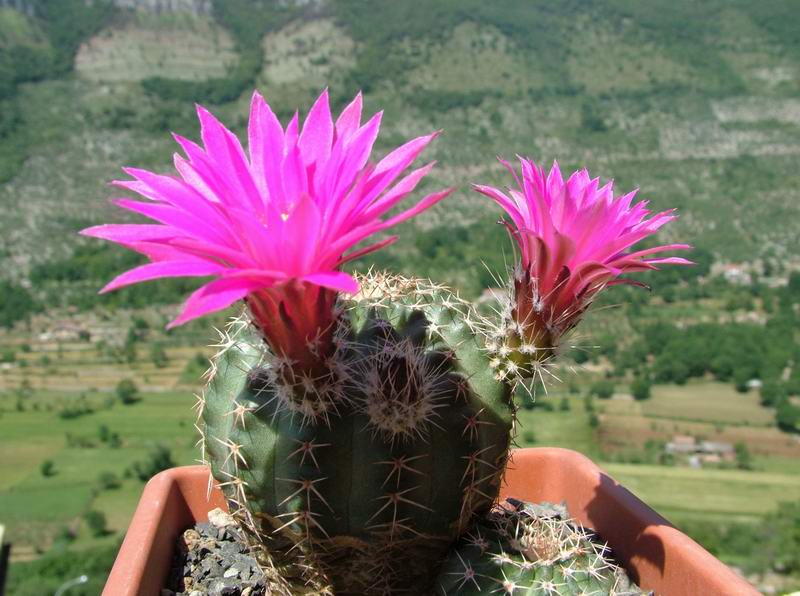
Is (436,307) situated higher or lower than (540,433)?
higher

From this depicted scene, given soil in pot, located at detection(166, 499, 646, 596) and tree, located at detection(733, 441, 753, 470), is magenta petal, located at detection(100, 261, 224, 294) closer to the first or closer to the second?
soil in pot, located at detection(166, 499, 646, 596)

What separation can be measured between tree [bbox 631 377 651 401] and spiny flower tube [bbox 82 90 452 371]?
25.2 meters

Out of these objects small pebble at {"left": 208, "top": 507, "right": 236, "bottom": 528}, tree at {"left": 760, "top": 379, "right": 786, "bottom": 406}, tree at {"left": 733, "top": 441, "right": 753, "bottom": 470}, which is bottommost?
tree at {"left": 733, "top": 441, "right": 753, "bottom": 470}

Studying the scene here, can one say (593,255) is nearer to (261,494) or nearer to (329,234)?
(329,234)

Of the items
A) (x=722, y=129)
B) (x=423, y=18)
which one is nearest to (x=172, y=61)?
(x=423, y=18)

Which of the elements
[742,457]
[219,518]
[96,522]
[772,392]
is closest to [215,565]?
[219,518]

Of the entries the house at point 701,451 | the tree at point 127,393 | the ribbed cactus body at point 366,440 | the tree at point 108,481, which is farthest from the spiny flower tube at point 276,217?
the tree at point 127,393

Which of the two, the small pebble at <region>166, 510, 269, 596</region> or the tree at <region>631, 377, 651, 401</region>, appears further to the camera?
the tree at <region>631, 377, 651, 401</region>

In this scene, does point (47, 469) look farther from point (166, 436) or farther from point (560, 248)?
point (560, 248)

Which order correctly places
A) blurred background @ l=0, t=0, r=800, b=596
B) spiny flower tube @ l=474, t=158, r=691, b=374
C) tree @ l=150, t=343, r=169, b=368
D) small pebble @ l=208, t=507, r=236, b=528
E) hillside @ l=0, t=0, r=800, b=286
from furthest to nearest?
hillside @ l=0, t=0, r=800, b=286
tree @ l=150, t=343, r=169, b=368
blurred background @ l=0, t=0, r=800, b=596
small pebble @ l=208, t=507, r=236, b=528
spiny flower tube @ l=474, t=158, r=691, b=374

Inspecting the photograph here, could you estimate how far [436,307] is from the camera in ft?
4.71

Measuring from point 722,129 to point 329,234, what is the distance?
150 ft

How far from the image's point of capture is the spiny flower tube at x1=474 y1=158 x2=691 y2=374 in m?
1.32

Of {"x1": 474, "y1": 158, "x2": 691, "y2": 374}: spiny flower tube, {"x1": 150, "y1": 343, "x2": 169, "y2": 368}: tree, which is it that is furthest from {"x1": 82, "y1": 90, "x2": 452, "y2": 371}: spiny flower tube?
{"x1": 150, "y1": 343, "x2": 169, "y2": 368}: tree
